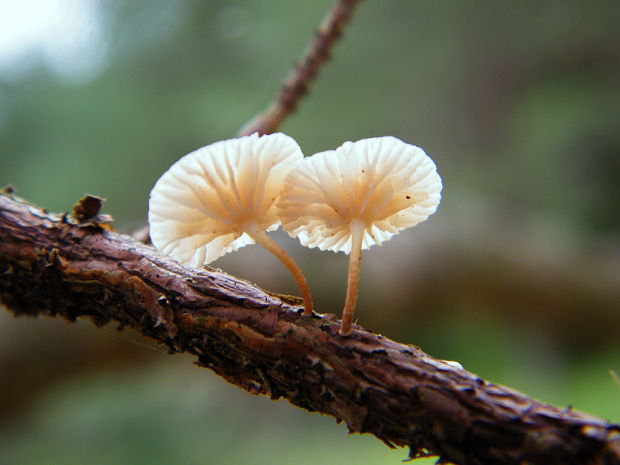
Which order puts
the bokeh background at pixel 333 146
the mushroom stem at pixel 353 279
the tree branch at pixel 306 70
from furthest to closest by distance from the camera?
the bokeh background at pixel 333 146
the tree branch at pixel 306 70
the mushroom stem at pixel 353 279

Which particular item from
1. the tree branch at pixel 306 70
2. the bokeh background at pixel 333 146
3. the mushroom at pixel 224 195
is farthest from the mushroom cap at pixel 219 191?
the bokeh background at pixel 333 146

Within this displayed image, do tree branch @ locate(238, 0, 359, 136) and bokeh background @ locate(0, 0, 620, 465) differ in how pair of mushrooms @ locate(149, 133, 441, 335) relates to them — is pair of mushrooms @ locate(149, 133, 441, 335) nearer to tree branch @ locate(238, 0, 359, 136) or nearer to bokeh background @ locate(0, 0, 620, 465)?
tree branch @ locate(238, 0, 359, 136)

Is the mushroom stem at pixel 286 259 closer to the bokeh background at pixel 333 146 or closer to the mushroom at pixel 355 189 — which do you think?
the mushroom at pixel 355 189

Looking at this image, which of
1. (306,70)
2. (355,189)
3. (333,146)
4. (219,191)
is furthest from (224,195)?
(333,146)

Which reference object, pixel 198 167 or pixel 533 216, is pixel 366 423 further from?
pixel 533 216

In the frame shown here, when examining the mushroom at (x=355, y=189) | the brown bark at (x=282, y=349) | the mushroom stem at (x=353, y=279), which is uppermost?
the mushroom at (x=355, y=189)

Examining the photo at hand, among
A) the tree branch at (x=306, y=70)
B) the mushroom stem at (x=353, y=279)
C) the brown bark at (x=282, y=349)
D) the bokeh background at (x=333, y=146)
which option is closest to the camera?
the brown bark at (x=282, y=349)

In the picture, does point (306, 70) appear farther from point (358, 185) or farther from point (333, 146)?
point (333, 146)

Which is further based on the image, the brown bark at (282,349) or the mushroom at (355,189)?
the mushroom at (355,189)
